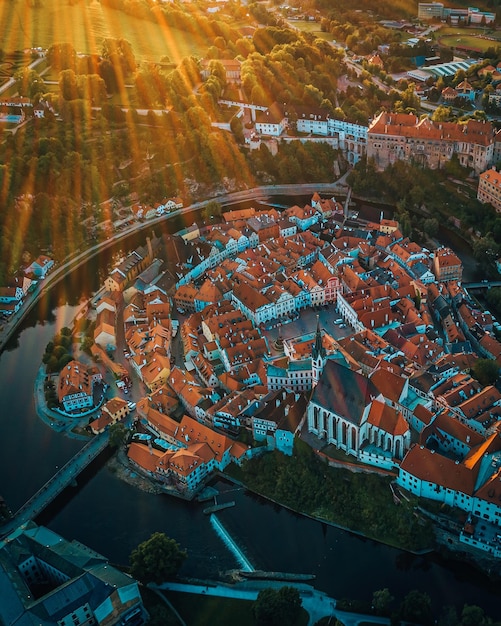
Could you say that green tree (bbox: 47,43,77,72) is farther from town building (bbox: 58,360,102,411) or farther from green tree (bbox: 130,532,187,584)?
green tree (bbox: 130,532,187,584)

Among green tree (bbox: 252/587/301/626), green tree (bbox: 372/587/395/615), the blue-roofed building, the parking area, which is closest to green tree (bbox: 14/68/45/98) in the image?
the parking area

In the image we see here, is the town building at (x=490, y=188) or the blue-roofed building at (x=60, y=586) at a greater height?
the town building at (x=490, y=188)

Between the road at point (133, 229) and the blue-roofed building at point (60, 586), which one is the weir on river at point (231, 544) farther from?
the road at point (133, 229)

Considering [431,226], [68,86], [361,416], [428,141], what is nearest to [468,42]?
[428,141]

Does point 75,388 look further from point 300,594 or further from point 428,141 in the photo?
point 428,141

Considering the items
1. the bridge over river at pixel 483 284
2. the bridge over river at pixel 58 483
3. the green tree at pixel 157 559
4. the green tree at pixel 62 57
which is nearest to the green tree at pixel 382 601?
the green tree at pixel 157 559

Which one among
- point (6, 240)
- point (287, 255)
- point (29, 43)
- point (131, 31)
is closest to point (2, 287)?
point (6, 240)
